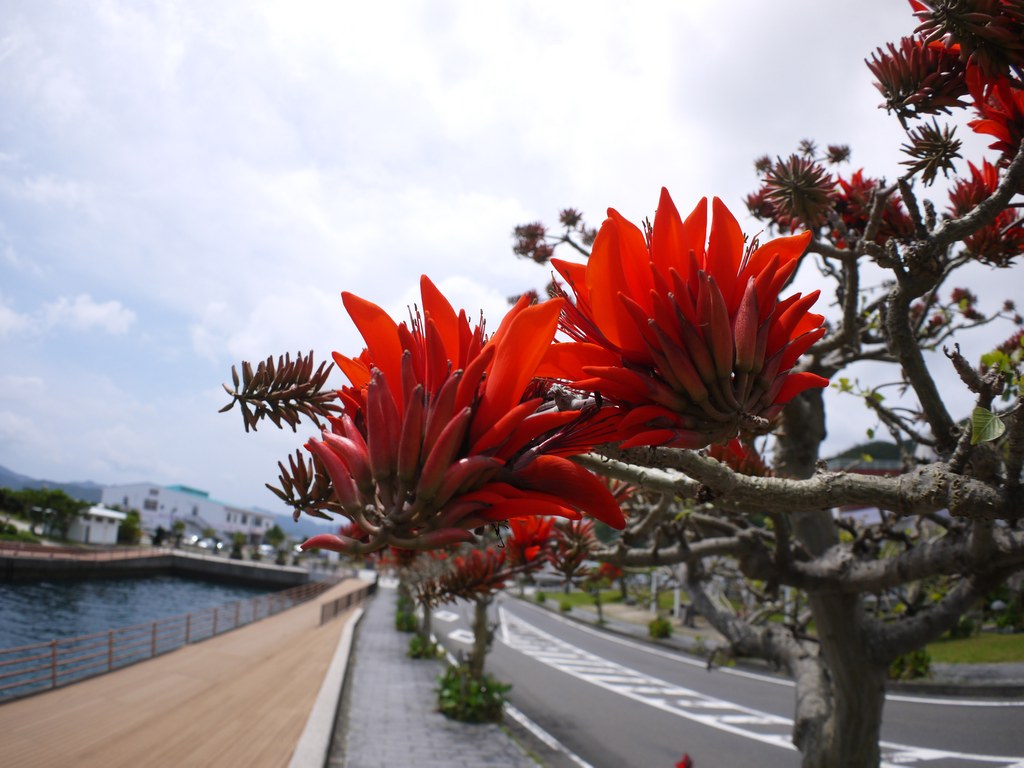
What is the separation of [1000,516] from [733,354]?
1.01 metres

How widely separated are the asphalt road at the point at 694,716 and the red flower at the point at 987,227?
28.7ft

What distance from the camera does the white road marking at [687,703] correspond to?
8.95 m

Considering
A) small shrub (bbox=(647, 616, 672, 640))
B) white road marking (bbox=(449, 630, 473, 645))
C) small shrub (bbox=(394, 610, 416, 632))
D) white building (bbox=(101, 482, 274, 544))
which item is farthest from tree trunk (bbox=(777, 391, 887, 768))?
white building (bbox=(101, 482, 274, 544))

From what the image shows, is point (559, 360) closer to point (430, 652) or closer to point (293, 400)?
point (293, 400)

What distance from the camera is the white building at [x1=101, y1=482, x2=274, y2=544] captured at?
91.8 metres

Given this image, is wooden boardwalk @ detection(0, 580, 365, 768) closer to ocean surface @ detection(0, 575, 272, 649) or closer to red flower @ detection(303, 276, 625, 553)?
red flower @ detection(303, 276, 625, 553)

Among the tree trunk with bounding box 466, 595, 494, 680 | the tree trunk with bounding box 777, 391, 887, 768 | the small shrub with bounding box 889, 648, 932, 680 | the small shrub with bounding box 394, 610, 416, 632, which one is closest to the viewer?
the tree trunk with bounding box 777, 391, 887, 768

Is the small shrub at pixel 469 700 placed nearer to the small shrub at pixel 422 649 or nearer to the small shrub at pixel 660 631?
the small shrub at pixel 422 649

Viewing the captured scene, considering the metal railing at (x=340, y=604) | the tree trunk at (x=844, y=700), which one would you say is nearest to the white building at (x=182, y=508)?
the metal railing at (x=340, y=604)

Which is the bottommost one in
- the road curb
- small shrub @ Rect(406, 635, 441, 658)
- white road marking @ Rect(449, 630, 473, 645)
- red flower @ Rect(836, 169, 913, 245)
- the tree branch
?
white road marking @ Rect(449, 630, 473, 645)

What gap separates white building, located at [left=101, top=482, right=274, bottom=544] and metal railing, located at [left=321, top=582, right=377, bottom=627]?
2484 inches

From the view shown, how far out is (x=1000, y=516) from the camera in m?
1.38

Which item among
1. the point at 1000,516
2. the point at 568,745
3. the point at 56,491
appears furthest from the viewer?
the point at 56,491

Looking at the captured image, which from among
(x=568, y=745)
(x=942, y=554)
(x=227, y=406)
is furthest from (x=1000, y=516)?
(x=568, y=745)
